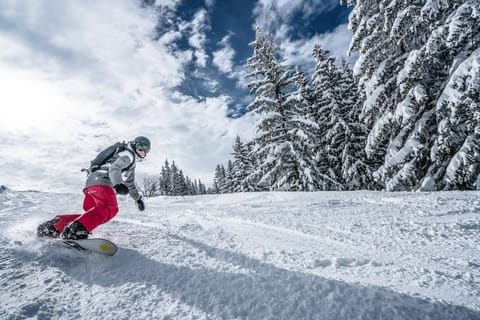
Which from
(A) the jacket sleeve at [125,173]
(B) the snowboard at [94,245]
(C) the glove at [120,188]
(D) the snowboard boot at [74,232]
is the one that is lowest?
(B) the snowboard at [94,245]

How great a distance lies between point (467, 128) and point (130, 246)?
31.1 feet

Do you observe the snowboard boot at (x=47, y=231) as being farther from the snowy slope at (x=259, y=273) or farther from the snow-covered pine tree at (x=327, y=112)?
the snow-covered pine tree at (x=327, y=112)

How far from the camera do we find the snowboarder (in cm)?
311

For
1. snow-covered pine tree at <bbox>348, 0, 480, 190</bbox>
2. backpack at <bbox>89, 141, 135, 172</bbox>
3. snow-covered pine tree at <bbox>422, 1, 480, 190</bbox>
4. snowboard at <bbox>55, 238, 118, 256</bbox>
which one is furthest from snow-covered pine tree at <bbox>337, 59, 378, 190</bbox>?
snowboard at <bbox>55, 238, 118, 256</bbox>

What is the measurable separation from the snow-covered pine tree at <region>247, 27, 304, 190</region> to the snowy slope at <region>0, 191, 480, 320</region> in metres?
11.0

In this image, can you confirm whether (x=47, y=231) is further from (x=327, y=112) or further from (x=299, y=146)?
(x=327, y=112)

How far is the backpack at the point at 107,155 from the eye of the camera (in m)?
3.60

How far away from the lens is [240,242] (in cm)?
334

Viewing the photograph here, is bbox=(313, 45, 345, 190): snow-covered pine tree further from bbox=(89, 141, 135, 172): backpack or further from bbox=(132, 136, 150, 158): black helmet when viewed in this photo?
bbox=(89, 141, 135, 172): backpack

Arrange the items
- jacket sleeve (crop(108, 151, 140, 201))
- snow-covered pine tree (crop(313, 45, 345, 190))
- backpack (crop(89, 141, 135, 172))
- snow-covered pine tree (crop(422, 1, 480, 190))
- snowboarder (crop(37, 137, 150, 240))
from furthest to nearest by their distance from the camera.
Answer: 1. snow-covered pine tree (crop(313, 45, 345, 190))
2. snow-covered pine tree (crop(422, 1, 480, 190))
3. backpack (crop(89, 141, 135, 172))
4. jacket sleeve (crop(108, 151, 140, 201))
5. snowboarder (crop(37, 137, 150, 240))

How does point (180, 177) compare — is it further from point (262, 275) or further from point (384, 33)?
point (262, 275)

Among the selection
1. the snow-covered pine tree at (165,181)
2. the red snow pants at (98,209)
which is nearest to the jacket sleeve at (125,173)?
the red snow pants at (98,209)

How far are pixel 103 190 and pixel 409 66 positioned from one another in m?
9.75

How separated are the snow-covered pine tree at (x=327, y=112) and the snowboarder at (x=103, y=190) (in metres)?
14.9
